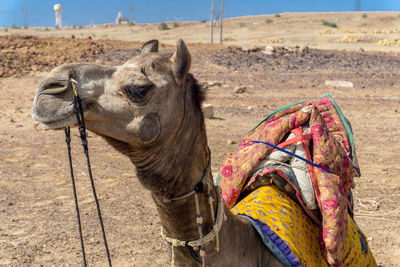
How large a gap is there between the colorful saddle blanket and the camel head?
3.94 ft

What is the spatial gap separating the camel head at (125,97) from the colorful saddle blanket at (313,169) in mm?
1201

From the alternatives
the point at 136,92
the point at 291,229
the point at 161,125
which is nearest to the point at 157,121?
the point at 161,125

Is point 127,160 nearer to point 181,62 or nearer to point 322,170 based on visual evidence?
point 322,170

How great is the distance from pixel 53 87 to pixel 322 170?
184cm

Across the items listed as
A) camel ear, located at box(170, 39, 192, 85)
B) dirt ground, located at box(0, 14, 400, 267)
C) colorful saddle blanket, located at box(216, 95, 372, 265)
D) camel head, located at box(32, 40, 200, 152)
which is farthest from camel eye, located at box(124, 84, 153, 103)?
dirt ground, located at box(0, 14, 400, 267)

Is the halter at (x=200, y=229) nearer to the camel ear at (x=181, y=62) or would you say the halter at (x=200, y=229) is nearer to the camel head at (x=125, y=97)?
the camel head at (x=125, y=97)

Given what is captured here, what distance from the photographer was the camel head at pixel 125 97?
170cm

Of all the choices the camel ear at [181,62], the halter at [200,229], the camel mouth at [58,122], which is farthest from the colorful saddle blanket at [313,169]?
the camel mouth at [58,122]

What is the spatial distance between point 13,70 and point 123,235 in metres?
11.8

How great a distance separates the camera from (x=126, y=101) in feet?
6.16

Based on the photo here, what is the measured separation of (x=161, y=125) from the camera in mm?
1933

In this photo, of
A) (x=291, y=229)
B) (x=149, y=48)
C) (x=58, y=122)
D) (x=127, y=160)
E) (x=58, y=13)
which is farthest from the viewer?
(x=58, y=13)

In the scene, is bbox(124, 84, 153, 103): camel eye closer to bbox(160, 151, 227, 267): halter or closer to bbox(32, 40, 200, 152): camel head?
bbox(32, 40, 200, 152): camel head

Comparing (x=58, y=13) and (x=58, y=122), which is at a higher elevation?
(x=58, y=122)
